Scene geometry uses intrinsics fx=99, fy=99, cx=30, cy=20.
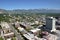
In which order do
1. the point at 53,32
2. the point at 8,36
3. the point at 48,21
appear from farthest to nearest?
the point at 48,21 → the point at 53,32 → the point at 8,36

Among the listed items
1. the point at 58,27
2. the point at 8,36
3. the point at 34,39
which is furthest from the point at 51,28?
the point at 8,36

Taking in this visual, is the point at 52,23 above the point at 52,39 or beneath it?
above

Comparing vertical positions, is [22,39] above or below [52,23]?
below

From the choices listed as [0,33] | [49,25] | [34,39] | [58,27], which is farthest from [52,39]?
[0,33]

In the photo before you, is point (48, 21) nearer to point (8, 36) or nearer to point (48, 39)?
point (48, 39)

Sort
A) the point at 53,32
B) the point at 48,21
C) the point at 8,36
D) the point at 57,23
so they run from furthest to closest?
the point at 57,23 < the point at 48,21 < the point at 53,32 < the point at 8,36

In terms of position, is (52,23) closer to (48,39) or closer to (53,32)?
(53,32)

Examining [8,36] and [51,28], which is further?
[51,28]

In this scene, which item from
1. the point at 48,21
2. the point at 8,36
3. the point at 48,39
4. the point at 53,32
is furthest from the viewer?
the point at 48,21

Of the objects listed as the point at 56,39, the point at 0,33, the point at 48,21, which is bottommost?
the point at 56,39
